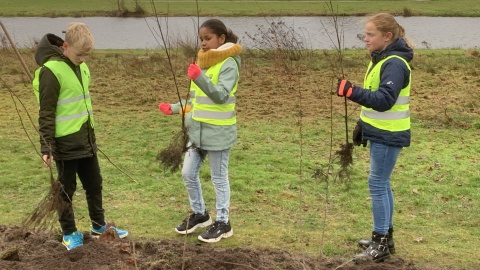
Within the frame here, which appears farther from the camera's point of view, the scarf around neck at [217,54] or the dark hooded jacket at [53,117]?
the scarf around neck at [217,54]

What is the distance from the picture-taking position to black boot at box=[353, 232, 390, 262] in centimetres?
410

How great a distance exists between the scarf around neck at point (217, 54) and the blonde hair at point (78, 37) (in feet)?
Result: 2.78

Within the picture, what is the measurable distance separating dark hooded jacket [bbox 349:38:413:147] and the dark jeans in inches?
81.2

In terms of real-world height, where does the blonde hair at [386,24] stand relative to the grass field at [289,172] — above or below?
above

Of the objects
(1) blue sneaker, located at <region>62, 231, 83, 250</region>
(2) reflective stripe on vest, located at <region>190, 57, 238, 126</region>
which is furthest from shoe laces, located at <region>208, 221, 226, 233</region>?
(1) blue sneaker, located at <region>62, 231, 83, 250</region>

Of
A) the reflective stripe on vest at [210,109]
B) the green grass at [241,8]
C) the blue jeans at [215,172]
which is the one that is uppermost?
the reflective stripe on vest at [210,109]

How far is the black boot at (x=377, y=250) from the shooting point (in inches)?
162

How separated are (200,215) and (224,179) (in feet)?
1.55

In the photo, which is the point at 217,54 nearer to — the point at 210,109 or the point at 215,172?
the point at 210,109

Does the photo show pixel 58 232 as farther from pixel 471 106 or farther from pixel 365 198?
pixel 471 106

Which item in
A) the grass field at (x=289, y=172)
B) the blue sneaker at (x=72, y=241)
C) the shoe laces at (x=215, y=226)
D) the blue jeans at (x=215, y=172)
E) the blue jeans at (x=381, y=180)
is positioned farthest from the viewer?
the grass field at (x=289, y=172)

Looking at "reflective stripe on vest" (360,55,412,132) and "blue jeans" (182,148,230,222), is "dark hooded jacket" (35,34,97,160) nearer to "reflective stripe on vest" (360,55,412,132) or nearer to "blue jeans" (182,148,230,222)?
"blue jeans" (182,148,230,222)

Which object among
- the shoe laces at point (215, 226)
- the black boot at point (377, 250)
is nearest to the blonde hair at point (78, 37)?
the shoe laces at point (215, 226)

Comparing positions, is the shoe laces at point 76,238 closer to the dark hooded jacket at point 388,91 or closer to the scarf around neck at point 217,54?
the scarf around neck at point 217,54
